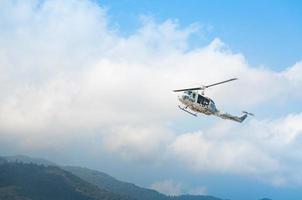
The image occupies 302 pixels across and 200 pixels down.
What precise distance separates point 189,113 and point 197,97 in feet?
23.6

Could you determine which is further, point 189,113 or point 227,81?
point 189,113

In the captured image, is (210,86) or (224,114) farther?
(224,114)

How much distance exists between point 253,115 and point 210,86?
1446 centimetres

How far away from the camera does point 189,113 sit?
123438 mm

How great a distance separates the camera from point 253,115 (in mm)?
127500

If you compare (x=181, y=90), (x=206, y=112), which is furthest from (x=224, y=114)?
(x=181, y=90)

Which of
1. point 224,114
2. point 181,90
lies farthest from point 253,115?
point 181,90

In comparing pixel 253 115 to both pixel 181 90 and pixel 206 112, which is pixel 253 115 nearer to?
pixel 206 112

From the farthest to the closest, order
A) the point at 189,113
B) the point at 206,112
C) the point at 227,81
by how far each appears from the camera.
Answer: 1. the point at 206,112
2. the point at 189,113
3. the point at 227,81

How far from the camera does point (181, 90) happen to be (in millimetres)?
128500

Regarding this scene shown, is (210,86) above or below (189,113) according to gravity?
above

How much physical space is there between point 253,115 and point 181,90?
69.5ft

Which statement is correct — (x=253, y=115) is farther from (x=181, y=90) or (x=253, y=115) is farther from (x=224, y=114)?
(x=181, y=90)

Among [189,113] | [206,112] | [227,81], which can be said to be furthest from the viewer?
[206,112]
